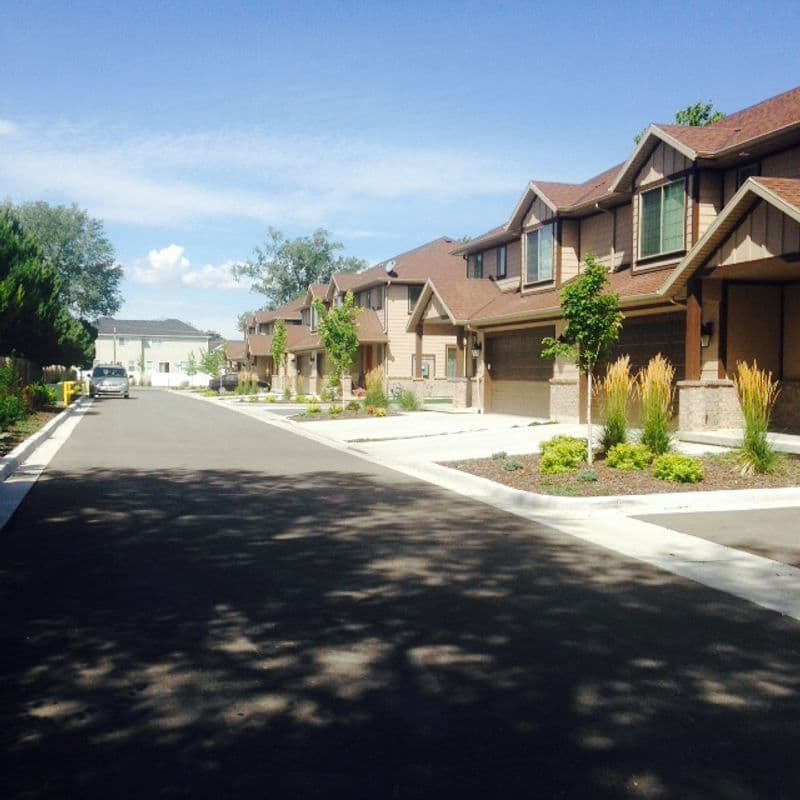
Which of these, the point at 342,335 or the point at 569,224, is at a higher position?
the point at 569,224

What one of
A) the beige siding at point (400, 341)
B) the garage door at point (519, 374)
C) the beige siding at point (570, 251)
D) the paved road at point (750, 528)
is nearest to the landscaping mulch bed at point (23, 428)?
the paved road at point (750, 528)

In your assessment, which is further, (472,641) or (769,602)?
(769,602)

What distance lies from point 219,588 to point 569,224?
71.8 feet

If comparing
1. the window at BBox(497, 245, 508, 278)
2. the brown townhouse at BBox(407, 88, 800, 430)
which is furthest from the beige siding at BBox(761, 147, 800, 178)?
the window at BBox(497, 245, 508, 278)

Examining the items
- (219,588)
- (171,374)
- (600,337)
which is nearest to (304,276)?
(171,374)

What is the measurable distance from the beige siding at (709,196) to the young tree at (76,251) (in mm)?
72614

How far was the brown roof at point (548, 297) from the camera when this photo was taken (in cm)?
2103

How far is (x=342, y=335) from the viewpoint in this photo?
114ft

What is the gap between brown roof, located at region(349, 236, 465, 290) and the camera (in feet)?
157

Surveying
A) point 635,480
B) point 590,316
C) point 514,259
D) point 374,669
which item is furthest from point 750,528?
point 514,259

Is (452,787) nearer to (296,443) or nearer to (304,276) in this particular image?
(296,443)

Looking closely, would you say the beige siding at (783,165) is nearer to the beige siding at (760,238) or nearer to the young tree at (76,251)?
the beige siding at (760,238)

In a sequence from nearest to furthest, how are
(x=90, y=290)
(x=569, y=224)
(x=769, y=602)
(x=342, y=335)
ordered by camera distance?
(x=769, y=602), (x=569, y=224), (x=342, y=335), (x=90, y=290)

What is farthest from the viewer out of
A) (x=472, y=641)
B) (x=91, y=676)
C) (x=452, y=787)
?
(x=472, y=641)
